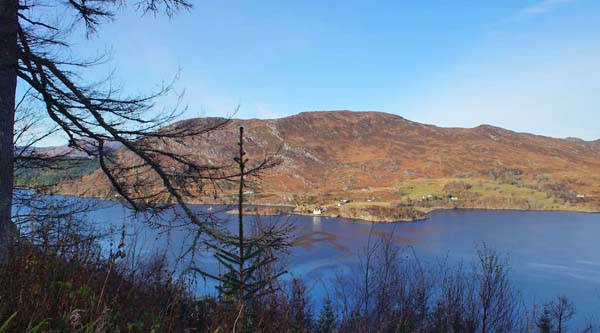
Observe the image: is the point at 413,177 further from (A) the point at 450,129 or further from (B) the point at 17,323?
(B) the point at 17,323

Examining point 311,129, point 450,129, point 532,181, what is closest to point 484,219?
point 532,181

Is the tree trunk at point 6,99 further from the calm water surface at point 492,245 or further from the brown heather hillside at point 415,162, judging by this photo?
the brown heather hillside at point 415,162

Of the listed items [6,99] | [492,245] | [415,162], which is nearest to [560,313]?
[6,99]

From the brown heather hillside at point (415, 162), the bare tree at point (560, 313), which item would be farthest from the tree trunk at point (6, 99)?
the brown heather hillside at point (415, 162)

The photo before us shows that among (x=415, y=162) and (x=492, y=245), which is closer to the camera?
(x=492, y=245)

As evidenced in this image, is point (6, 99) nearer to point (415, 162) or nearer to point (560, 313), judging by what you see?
point (560, 313)

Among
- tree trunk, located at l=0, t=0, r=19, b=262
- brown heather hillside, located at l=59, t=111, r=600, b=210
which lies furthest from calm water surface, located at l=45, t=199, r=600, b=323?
brown heather hillside, located at l=59, t=111, r=600, b=210
